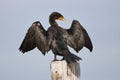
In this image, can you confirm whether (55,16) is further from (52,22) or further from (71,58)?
(71,58)

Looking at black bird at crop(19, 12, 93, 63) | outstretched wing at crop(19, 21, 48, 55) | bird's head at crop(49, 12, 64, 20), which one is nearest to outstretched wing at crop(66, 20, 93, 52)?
black bird at crop(19, 12, 93, 63)

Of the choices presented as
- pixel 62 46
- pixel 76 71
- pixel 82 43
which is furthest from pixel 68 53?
pixel 76 71

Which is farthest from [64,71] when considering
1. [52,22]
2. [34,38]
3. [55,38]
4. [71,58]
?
[52,22]

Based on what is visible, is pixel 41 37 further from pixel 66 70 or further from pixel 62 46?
pixel 66 70

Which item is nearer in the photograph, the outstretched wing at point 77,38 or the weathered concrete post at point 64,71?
the weathered concrete post at point 64,71

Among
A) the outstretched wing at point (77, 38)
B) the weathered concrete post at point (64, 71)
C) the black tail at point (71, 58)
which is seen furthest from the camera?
the outstretched wing at point (77, 38)

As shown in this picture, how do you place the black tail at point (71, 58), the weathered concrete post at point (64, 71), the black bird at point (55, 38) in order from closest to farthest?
the weathered concrete post at point (64, 71), the black tail at point (71, 58), the black bird at point (55, 38)

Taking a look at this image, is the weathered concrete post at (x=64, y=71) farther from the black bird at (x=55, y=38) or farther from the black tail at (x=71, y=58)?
the black bird at (x=55, y=38)

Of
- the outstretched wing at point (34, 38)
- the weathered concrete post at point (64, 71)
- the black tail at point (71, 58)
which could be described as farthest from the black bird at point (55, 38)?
the weathered concrete post at point (64, 71)

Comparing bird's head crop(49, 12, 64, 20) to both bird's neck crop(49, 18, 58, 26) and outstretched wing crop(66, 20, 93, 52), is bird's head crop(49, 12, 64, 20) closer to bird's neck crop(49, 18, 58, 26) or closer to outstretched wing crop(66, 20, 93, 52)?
bird's neck crop(49, 18, 58, 26)

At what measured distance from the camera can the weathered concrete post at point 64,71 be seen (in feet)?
24.4

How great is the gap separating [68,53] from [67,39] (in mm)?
912

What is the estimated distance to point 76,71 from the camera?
7602 millimetres

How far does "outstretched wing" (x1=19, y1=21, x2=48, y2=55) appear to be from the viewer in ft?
35.9
